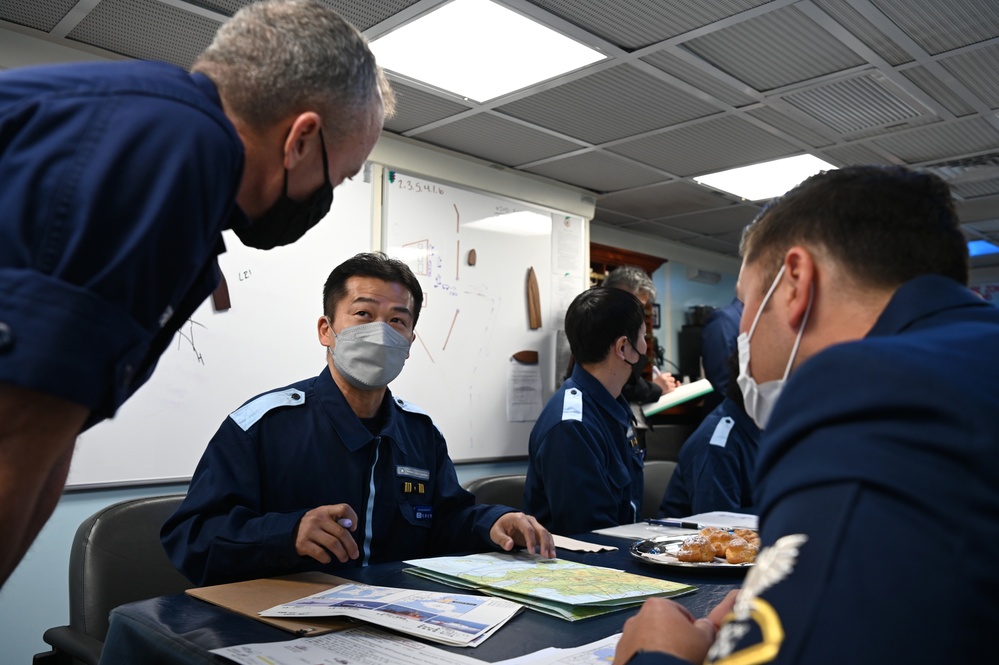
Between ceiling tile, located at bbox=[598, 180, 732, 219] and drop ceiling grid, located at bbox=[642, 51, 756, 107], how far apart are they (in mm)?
1302

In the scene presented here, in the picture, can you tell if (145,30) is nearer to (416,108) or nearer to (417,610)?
(416,108)

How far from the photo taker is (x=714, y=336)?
4.94 metres

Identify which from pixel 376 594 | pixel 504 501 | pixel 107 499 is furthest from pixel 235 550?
pixel 107 499

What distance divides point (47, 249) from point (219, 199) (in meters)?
0.17

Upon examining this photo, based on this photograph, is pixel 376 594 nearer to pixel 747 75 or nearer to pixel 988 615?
pixel 988 615

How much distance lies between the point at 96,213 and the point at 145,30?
254 centimetres

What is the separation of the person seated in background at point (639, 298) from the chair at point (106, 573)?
8.85 feet

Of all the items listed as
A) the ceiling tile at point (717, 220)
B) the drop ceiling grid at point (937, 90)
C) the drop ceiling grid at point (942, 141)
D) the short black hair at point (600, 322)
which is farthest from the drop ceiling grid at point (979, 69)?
the ceiling tile at point (717, 220)

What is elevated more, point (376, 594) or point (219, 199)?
point (219, 199)

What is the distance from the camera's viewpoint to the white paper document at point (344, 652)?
2.87 feet

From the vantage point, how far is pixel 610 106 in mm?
3508

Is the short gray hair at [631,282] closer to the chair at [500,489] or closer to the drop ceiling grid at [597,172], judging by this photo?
the drop ceiling grid at [597,172]

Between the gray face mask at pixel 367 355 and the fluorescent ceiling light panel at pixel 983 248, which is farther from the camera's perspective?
the fluorescent ceiling light panel at pixel 983 248

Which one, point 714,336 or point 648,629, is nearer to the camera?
point 648,629
